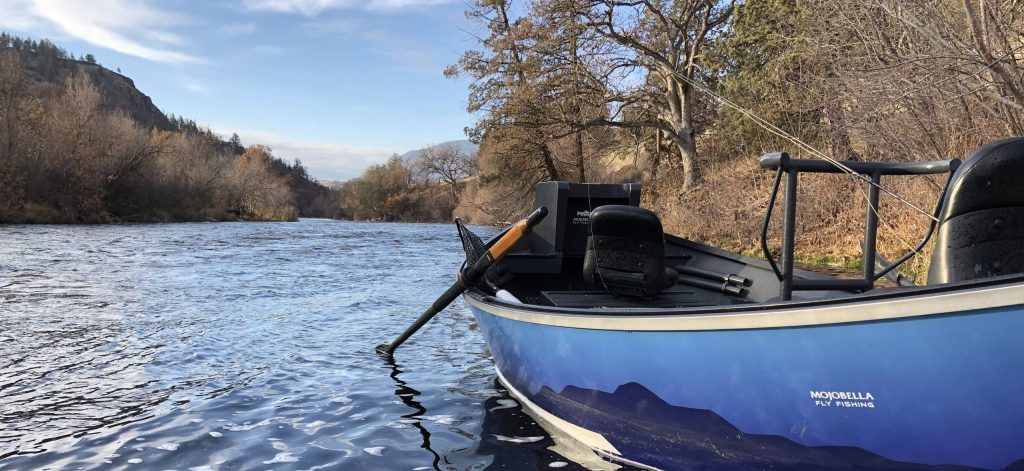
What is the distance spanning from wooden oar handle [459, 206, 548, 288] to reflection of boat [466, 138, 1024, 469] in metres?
0.92

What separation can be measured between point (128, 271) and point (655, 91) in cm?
1960

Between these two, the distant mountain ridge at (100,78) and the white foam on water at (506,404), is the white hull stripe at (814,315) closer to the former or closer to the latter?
the white foam on water at (506,404)

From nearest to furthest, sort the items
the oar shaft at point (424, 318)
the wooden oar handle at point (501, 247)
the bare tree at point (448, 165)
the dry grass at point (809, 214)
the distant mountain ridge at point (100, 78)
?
the wooden oar handle at point (501, 247) → the oar shaft at point (424, 318) → the dry grass at point (809, 214) → the bare tree at point (448, 165) → the distant mountain ridge at point (100, 78)

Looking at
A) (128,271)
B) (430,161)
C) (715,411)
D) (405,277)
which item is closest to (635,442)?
(715,411)

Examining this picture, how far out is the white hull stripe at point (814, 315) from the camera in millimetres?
2436

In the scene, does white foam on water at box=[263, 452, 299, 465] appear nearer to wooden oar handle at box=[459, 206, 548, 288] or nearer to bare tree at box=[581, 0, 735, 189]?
wooden oar handle at box=[459, 206, 548, 288]

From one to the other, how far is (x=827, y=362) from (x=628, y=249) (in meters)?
2.38

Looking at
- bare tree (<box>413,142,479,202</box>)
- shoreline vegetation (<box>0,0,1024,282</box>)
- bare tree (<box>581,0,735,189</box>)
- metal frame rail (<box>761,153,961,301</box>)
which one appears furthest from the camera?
bare tree (<box>413,142,479,202</box>)

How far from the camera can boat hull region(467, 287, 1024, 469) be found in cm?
255

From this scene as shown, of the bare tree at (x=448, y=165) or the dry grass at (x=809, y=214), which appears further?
the bare tree at (x=448, y=165)

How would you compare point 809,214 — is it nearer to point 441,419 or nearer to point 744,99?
point 744,99

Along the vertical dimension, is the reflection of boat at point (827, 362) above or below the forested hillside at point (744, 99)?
below

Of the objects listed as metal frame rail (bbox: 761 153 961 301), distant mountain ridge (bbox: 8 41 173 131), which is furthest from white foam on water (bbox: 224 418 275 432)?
distant mountain ridge (bbox: 8 41 173 131)

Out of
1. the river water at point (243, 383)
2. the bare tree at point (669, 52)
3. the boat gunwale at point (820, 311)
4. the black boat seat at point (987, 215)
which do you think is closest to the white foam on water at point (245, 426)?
the river water at point (243, 383)
